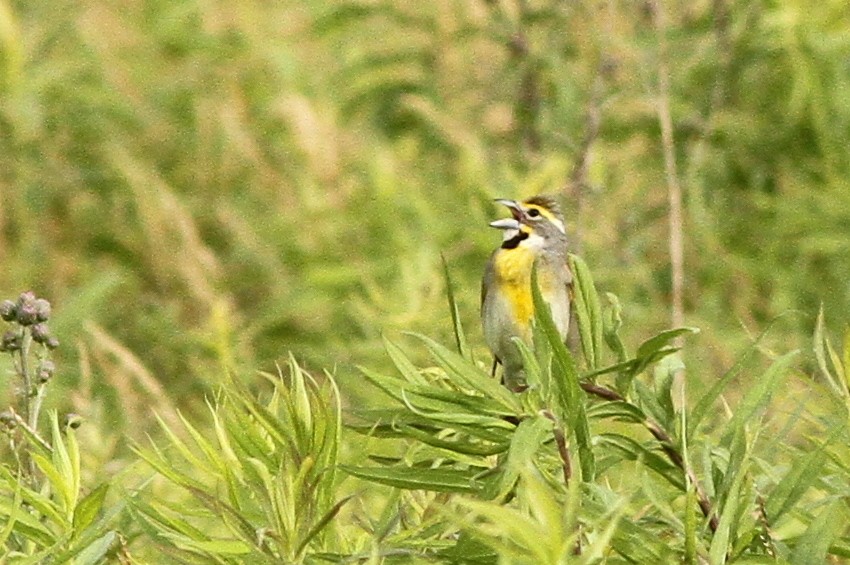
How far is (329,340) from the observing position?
6.80 meters

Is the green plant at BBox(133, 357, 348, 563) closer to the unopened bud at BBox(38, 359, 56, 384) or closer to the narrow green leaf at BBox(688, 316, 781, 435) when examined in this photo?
the unopened bud at BBox(38, 359, 56, 384)

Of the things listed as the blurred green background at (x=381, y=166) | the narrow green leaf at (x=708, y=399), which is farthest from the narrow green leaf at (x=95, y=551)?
the blurred green background at (x=381, y=166)

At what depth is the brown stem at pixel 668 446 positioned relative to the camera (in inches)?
94.3

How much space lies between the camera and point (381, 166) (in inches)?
281

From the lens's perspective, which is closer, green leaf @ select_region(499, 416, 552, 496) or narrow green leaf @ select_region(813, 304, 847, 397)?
green leaf @ select_region(499, 416, 552, 496)

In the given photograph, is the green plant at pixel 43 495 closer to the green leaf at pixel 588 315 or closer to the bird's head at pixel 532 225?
the green leaf at pixel 588 315

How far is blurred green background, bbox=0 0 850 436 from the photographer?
6559 millimetres

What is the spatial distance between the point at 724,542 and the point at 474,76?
5.50 meters

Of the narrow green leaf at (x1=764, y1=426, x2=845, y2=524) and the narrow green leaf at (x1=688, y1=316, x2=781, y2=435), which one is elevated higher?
the narrow green leaf at (x1=688, y1=316, x2=781, y2=435)

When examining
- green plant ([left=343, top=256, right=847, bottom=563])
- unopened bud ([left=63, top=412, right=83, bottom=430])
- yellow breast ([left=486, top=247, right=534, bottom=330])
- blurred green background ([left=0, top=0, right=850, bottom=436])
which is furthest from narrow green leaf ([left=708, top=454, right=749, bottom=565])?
blurred green background ([left=0, top=0, right=850, bottom=436])

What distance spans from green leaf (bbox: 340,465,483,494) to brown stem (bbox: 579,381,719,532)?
190 mm

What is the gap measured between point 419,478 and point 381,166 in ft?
15.8

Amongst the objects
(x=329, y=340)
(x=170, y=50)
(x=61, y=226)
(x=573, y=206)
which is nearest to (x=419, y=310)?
(x=573, y=206)

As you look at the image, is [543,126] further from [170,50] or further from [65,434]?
[65,434]
